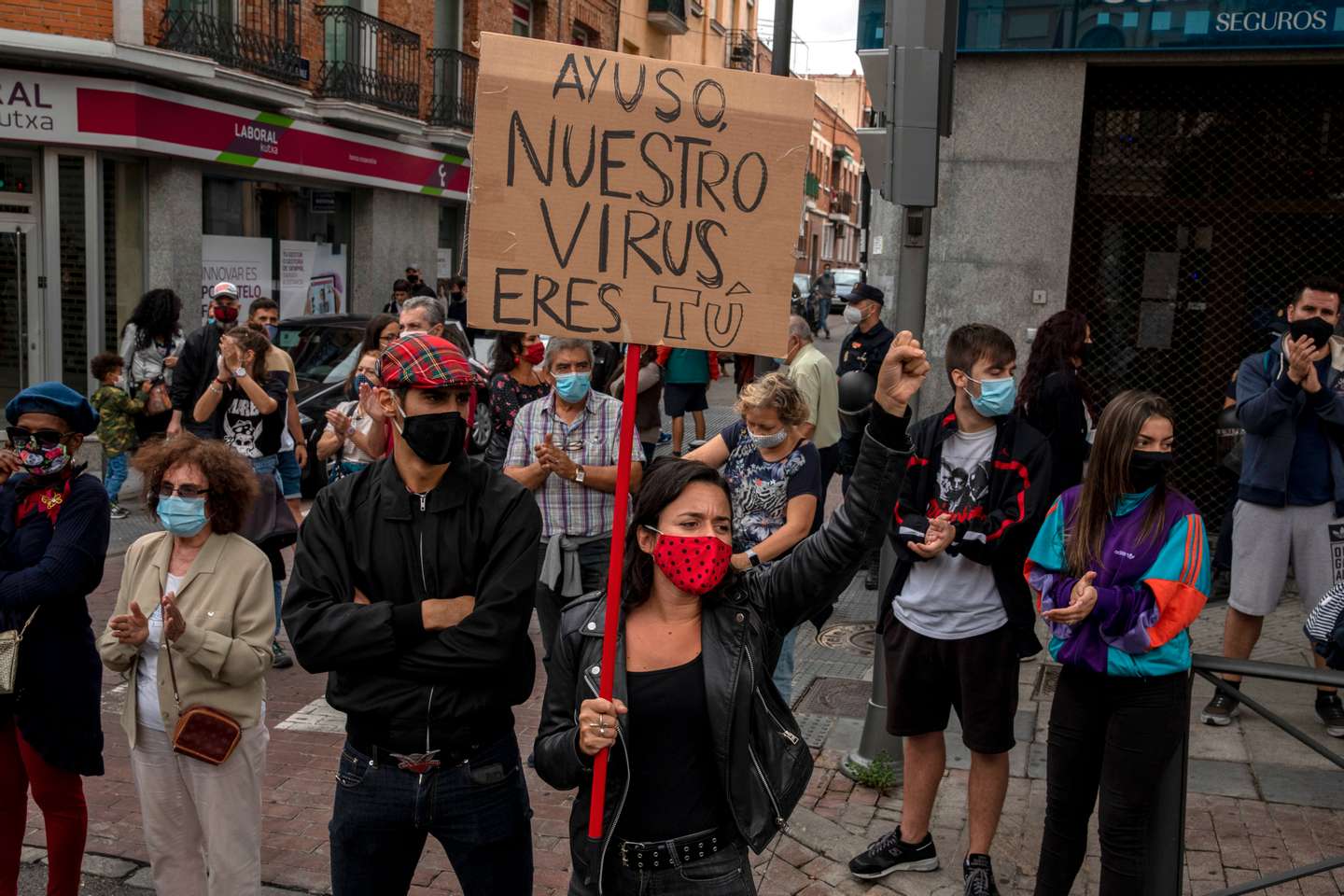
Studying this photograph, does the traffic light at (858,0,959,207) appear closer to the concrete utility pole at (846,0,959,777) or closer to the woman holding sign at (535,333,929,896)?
the concrete utility pole at (846,0,959,777)

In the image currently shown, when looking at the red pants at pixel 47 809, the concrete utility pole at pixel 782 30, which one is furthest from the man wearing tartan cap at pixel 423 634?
the concrete utility pole at pixel 782 30

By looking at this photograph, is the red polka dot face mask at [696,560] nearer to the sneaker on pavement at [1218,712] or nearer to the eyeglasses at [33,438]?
the eyeglasses at [33,438]

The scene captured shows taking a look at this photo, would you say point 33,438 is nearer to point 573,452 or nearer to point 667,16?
point 573,452

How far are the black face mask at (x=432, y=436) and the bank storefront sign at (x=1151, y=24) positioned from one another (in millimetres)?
7014

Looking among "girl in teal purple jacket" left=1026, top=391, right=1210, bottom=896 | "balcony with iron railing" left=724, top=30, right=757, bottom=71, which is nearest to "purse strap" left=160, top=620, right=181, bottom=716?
"girl in teal purple jacket" left=1026, top=391, right=1210, bottom=896

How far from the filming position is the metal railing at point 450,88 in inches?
980

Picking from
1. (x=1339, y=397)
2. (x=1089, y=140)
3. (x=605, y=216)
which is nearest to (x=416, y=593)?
(x=605, y=216)

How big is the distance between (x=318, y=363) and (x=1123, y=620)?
10282 millimetres

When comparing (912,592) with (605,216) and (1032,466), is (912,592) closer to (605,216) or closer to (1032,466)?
(1032,466)

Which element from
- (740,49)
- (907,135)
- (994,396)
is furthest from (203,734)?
(740,49)

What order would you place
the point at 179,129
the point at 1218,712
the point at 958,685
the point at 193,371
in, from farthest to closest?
the point at 179,129 → the point at 193,371 → the point at 1218,712 → the point at 958,685

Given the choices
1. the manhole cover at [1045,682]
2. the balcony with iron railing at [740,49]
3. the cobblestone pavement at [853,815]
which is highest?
the balcony with iron railing at [740,49]

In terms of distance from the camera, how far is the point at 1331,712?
6.15 m

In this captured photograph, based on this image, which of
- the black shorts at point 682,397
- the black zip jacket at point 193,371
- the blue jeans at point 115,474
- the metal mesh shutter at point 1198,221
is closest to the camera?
the black zip jacket at point 193,371
